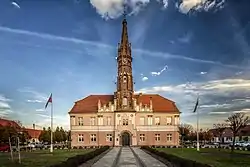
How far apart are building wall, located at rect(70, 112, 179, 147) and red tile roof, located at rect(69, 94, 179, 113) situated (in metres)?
1.58

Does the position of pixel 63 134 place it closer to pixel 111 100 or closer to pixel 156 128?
pixel 111 100

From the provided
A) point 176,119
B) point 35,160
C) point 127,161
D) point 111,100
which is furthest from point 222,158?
point 111,100

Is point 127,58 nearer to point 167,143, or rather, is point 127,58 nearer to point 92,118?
point 92,118

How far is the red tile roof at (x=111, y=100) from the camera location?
103 m

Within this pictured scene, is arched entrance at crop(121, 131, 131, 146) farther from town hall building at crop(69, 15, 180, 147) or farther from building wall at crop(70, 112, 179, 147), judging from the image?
building wall at crop(70, 112, 179, 147)

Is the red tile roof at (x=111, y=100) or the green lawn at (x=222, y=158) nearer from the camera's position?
the green lawn at (x=222, y=158)

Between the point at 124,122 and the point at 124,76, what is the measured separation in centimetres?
1291

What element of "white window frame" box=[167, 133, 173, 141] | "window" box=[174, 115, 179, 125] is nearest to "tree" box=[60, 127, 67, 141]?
"white window frame" box=[167, 133, 173, 141]

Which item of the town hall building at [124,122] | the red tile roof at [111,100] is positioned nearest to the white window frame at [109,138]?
the town hall building at [124,122]

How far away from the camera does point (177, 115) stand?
335ft

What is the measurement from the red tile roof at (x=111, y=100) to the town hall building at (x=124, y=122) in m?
0.28

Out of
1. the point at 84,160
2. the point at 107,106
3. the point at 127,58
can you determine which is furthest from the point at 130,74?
the point at 84,160

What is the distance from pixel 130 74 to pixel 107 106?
11.2 meters

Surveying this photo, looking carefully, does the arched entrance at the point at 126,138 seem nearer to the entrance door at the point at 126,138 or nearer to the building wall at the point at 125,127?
the entrance door at the point at 126,138
